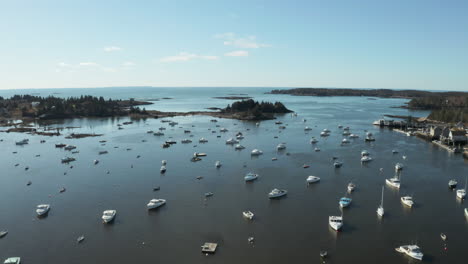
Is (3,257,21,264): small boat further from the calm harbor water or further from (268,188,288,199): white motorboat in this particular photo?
(268,188,288,199): white motorboat

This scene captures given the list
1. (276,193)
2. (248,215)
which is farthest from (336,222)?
(276,193)

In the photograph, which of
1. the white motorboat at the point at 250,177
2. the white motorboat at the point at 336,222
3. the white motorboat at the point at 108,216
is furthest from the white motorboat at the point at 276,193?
the white motorboat at the point at 108,216

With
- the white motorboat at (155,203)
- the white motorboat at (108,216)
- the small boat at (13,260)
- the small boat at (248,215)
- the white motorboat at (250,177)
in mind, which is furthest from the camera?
the white motorboat at (250,177)

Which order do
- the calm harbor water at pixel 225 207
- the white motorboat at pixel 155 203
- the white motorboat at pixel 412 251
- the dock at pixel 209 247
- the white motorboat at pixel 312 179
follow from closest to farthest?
the white motorboat at pixel 412 251 → the dock at pixel 209 247 → the calm harbor water at pixel 225 207 → the white motorboat at pixel 155 203 → the white motorboat at pixel 312 179

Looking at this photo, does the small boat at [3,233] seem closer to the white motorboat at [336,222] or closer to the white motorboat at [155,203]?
the white motorboat at [155,203]

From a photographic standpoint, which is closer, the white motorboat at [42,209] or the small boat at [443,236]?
the small boat at [443,236]

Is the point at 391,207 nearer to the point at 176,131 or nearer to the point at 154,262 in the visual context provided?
the point at 154,262

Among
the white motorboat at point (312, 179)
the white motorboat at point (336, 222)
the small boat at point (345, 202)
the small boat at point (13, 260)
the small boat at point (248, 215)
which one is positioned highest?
the white motorboat at point (312, 179)
